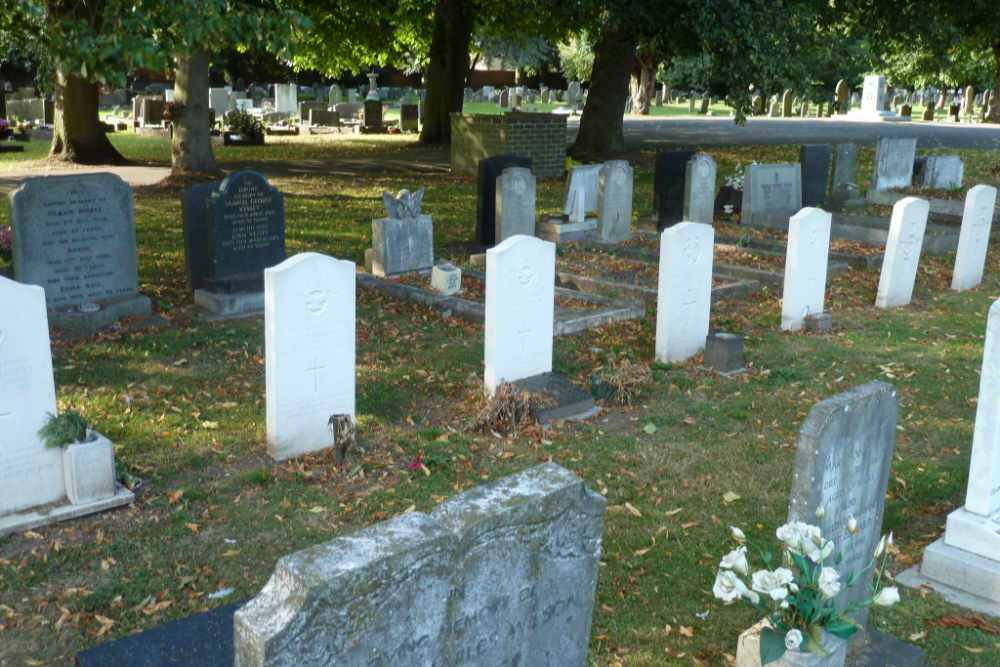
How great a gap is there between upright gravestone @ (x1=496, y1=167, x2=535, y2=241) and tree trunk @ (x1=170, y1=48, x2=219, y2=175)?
8.09 metres

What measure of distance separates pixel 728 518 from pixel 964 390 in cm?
367

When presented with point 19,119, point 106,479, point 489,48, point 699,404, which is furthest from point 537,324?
point 489,48

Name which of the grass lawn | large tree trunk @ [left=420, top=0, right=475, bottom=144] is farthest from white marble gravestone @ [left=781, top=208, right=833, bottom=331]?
large tree trunk @ [left=420, top=0, right=475, bottom=144]

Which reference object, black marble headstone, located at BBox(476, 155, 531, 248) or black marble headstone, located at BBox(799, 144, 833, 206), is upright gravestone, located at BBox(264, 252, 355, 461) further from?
black marble headstone, located at BBox(799, 144, 833, 206)

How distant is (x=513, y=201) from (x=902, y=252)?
5100 mm

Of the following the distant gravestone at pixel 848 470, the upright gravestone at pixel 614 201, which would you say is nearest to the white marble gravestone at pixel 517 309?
the distant gravestone at pixel 848 470

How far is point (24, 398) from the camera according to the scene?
5906mm

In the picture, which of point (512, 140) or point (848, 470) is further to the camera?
point (512, 140)

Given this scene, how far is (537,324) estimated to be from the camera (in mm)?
8258

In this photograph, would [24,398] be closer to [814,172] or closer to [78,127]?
[814,172]

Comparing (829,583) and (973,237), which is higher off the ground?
(973,237)

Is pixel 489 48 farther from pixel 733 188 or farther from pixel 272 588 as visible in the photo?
pixel 272 588

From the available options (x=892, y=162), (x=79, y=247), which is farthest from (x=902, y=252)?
(x=79, y=247)

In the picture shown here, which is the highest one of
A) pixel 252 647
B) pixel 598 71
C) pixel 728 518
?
pixel 598 71
